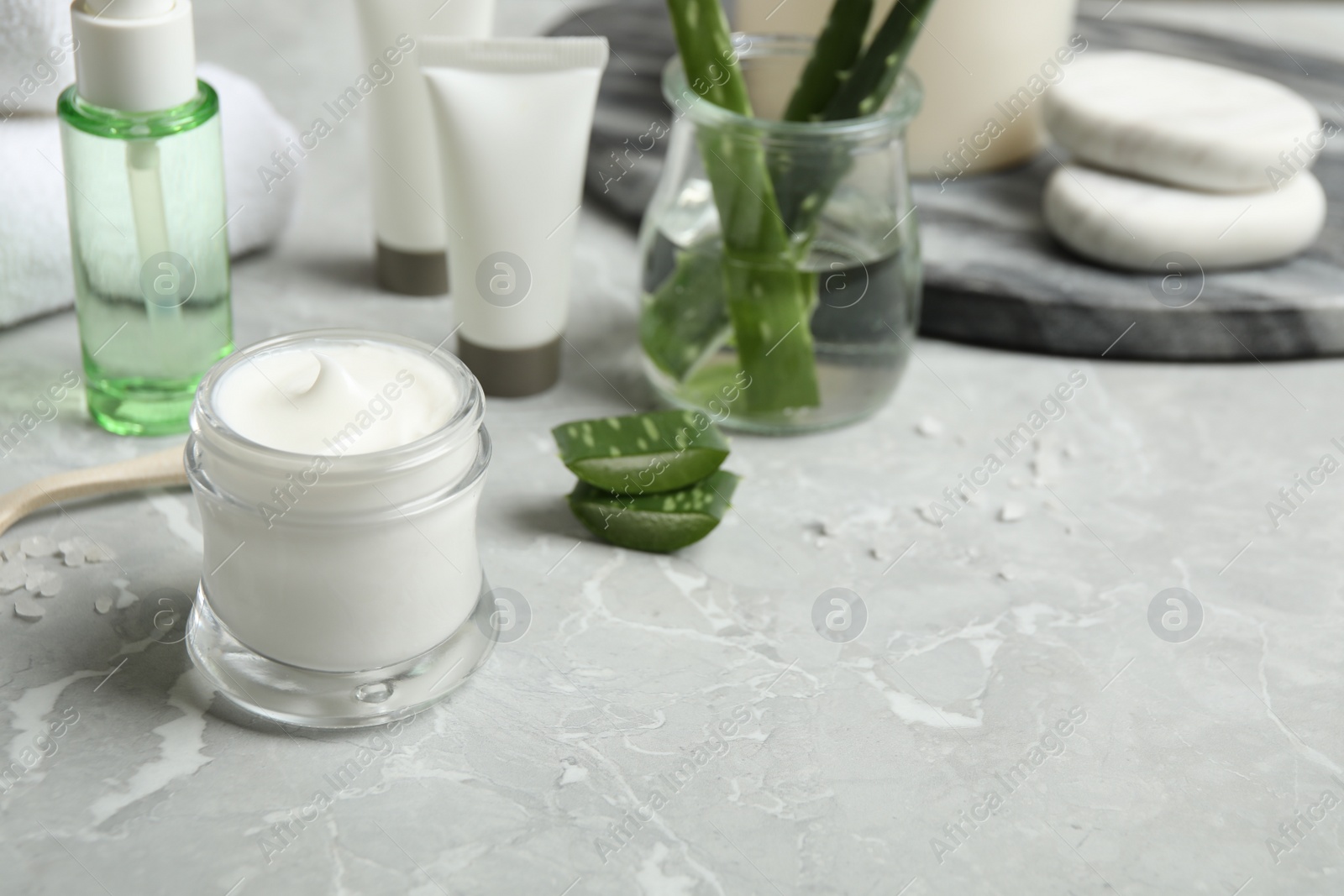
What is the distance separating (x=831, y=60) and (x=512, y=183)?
163 mm

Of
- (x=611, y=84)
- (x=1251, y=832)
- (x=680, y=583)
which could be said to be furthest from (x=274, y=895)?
(x=611, y=84)

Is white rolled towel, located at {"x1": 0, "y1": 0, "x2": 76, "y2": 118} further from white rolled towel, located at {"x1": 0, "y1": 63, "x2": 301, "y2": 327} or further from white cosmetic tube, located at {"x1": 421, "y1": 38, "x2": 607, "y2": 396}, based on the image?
white cosmetic tube, located at {"x1": 421, "y1": 38, "x2": 607, "y2": 396}

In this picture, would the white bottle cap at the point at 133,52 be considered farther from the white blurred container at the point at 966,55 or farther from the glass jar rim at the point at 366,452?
the white blurred container at the point at 966,55

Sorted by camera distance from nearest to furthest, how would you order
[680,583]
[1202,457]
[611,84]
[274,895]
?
[274,895] < [680,583] < [1202,457] < [611,84]

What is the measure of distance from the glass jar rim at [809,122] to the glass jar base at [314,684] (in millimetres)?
275

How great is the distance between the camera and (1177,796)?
461 millimetres

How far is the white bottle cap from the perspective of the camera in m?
0.52

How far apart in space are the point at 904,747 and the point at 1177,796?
0.10 meters

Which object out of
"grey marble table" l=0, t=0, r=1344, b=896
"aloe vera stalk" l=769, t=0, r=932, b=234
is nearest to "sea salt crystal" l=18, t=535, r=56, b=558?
"grey marble table" l=0, t=0, r=1344, b=896

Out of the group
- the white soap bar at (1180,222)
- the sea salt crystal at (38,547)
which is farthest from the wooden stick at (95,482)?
the white soap bar at (1180,222)

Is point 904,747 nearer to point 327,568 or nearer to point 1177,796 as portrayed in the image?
point 1177,796

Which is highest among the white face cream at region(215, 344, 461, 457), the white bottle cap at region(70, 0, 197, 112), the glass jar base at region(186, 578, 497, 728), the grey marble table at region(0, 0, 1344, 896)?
the white bottle cap at region(70, 0, 197, 112)

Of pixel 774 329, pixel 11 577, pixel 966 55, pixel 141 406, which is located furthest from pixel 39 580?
pixel 966 55

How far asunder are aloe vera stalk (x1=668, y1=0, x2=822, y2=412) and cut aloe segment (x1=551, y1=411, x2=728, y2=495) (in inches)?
3.2
